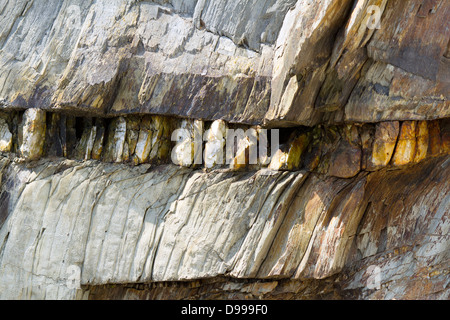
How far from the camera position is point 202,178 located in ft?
18.8

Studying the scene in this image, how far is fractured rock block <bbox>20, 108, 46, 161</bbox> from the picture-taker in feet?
19.4

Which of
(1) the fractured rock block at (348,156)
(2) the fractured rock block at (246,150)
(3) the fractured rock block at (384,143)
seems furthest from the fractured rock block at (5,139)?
(3) the fractured rock block at (384,143)

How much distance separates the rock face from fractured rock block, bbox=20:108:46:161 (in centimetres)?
2

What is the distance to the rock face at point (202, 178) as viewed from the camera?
564 centimetres

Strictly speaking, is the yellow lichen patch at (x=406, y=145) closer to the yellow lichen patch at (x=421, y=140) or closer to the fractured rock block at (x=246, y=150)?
the yellow lichen patch at (x=421, y=140)

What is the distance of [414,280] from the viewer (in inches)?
228

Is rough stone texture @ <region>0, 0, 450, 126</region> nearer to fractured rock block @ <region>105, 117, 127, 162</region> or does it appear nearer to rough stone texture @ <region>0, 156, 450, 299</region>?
fractured rock block @ <region>105, 117, 127, 162</region>

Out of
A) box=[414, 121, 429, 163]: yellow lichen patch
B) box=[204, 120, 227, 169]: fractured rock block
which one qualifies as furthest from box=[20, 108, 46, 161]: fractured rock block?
box=[414, 121, 429, 163]: yellow lichen patch

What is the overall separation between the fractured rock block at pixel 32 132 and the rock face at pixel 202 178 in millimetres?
21

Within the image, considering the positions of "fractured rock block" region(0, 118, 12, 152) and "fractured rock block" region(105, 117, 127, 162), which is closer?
"fractured rock block" region(105, 117, 127, 162)

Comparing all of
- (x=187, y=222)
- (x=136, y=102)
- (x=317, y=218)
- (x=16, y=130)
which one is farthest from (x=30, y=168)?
(x=317, y=218)

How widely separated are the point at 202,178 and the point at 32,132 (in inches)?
84.5
